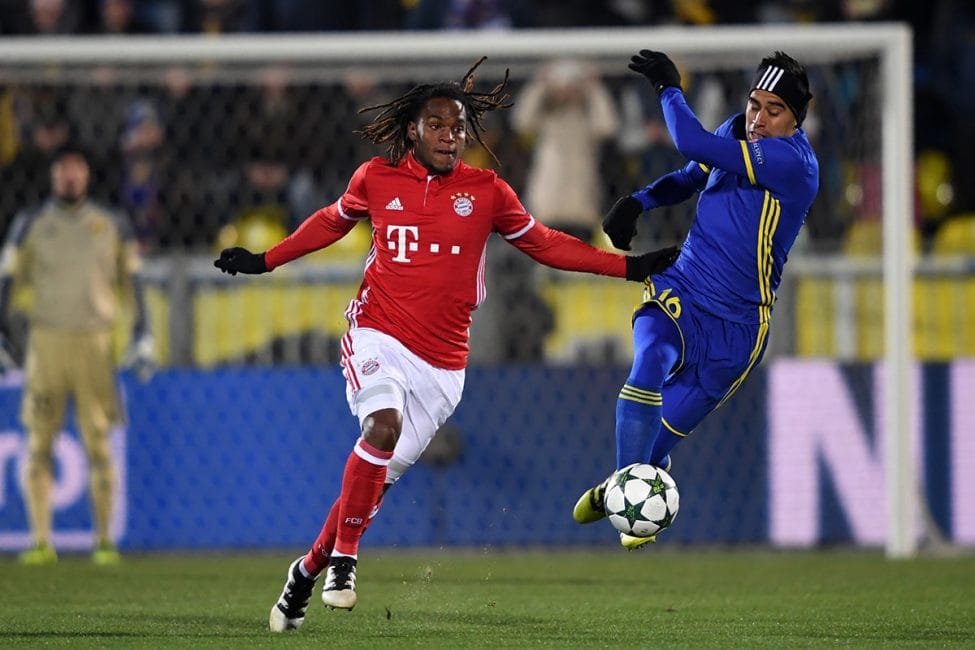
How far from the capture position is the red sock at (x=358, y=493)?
7.10 m

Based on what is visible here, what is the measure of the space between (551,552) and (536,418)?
0.87 m

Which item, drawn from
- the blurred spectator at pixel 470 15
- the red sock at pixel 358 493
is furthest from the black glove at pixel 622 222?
the blurred spectator at pixel 470 15

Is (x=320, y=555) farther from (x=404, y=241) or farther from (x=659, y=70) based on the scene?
(x=659, y=70)

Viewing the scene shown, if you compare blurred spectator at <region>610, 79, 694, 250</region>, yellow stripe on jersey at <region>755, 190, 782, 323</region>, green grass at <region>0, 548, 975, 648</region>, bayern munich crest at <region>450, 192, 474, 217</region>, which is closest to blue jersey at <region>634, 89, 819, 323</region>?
yellow stripe on jersey at <region>755, 190, 782, 323</region>

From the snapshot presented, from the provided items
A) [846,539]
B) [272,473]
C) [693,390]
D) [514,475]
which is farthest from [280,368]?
[693,390]

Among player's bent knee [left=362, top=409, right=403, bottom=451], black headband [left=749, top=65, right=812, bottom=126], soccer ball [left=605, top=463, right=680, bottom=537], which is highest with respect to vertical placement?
black headband [left=749, top=65, right=812, bottom=126]

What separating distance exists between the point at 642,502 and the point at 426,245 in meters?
1.32

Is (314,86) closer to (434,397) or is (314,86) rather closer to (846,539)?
(846,539)

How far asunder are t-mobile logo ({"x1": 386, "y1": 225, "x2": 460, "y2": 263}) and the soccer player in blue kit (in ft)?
2.84

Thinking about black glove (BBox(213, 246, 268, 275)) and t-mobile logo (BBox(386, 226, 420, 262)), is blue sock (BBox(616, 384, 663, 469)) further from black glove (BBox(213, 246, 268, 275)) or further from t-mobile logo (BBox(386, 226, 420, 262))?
black glove (BBox(213, 246, 268, 275))

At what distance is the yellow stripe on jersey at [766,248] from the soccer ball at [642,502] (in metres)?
1.02

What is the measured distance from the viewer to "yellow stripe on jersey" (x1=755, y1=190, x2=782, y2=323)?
815 cm

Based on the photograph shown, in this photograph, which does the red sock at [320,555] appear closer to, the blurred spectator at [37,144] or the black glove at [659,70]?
the black glove at [659,70]

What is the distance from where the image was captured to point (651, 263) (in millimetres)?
7500
